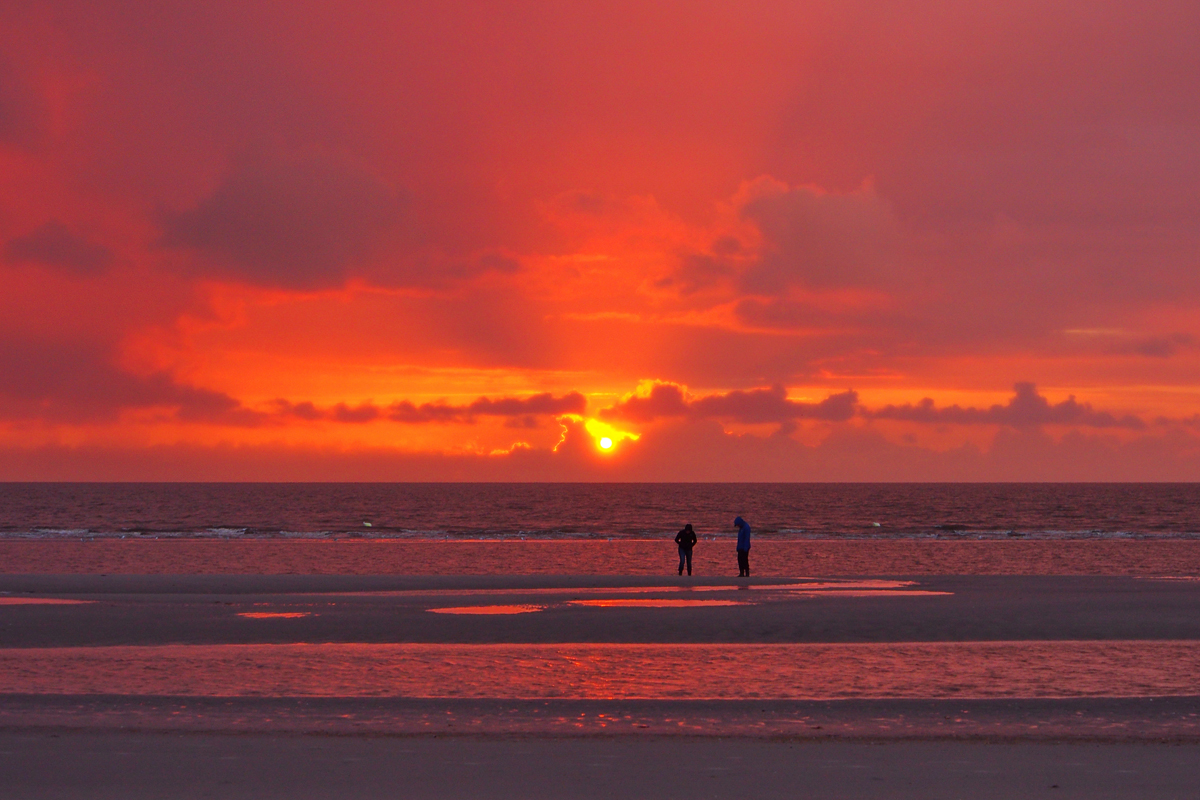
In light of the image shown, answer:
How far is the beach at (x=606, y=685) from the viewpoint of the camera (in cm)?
1041

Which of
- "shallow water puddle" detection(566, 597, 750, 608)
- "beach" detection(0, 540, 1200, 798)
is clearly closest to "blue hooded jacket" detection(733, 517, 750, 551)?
"beach" detection(0, 540, 1200, 798)

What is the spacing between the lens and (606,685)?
1564cm

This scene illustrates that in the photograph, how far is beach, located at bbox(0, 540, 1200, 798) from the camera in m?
10.4

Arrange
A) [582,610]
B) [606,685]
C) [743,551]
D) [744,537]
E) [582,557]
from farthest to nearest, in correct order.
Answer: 1. [582,557]
2. [744,537]
3. [743,551]
4. [582,610]
5. [606,685]

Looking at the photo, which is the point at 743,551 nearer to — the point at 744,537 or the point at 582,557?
the point at 744,537

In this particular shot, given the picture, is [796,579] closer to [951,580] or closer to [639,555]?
[951,580]

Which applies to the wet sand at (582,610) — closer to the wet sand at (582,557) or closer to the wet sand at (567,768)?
the wet sand at (582,557)

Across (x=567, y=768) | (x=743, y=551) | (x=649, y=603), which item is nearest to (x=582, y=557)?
(x=743, y=551)

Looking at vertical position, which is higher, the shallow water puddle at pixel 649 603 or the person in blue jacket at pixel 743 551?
the person in blue jacket at pixel 743 551

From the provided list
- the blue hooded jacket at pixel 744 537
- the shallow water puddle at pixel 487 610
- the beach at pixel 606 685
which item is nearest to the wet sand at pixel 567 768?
→ the beach at pixel 606 685

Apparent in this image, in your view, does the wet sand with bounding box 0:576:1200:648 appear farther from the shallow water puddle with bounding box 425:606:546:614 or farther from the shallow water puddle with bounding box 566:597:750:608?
the shallow water puddle with bounding box 425:606:546:614

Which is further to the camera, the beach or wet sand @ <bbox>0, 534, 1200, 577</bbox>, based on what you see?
wet sand @ <bbox>0, 534, 1200, 577</bbox>

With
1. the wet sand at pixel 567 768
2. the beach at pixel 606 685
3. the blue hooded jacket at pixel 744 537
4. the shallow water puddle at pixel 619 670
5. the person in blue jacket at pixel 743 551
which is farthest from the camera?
the blue hooded jacket at pixel 744 537

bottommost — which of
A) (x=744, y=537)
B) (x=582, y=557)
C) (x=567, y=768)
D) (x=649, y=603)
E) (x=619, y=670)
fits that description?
(x=582, y=557)
